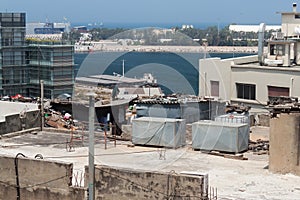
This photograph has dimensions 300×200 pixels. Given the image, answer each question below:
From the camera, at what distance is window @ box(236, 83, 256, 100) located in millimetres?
33381

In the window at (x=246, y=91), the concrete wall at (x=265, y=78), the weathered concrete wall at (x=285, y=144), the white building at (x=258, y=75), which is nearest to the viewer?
the weathered concrete wall at (x=285, y=144)

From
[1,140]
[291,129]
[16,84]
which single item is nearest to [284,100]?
[291,129]

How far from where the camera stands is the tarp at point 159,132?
55.3ft

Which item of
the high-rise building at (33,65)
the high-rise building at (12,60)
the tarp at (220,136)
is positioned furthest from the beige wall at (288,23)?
the tarp at (220,136)

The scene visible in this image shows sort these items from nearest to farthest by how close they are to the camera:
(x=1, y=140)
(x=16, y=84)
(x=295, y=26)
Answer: (x=1, y=140), (x=16, y=84), (x=295, y=26)

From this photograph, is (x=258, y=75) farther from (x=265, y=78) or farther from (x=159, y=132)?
(x=159, y=132)

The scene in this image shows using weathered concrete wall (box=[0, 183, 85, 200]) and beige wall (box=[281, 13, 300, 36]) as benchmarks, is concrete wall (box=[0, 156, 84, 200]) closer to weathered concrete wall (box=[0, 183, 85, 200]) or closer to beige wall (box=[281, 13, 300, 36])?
weathered concrete wall (box=[0, 183, 85, 200])

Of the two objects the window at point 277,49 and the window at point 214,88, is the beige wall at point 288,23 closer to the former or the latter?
the window at point 277,49

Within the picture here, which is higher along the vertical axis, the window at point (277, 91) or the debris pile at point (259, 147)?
the window at point (277, 91)

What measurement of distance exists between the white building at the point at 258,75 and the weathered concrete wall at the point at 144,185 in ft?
64.1

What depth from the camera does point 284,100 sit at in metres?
16.3

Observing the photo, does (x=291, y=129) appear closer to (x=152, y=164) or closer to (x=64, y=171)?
Answer: (x=152, y=164)

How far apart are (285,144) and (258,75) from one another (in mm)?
18932

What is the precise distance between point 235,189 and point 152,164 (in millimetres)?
2655
